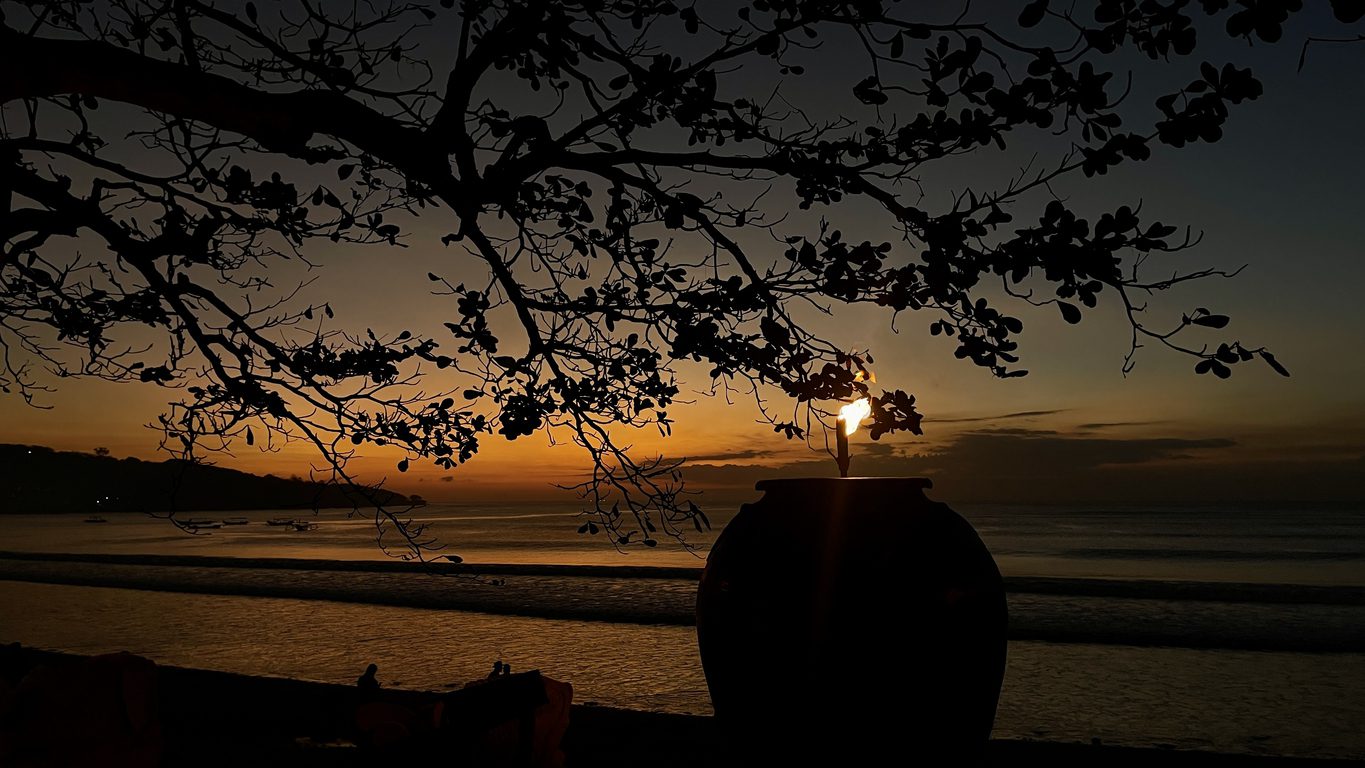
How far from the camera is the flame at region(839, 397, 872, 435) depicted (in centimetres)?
378

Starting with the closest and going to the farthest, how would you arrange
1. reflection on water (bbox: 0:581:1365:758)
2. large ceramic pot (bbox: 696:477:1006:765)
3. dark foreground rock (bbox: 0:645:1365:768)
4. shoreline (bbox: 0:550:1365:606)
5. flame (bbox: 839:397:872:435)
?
dark foreground rock (bbox: 0:645:1365:768)
large ceramic pot (bbox: 696:477:1006:765)
flame (bbox: 839:397:872:435)
reflection on water (bbox: 0:581:1365:758)
shoreline (bbox: 0:550:1365:606)

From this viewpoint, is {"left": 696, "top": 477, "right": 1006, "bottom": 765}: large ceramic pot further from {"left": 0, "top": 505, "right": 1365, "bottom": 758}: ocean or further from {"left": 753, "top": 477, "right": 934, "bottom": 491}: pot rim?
{"left": 0, "top": 505, "right": 1365, "bottom": 758}: ocean

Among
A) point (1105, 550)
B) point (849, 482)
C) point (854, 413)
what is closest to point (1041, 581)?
point (1105, 550)

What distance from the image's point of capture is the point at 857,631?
2.82 meters

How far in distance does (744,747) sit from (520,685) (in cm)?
125

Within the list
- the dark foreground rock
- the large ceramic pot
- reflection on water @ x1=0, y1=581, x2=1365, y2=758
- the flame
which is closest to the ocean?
reflection on water @ x1=0, y1=581, x2=1365, y2=758

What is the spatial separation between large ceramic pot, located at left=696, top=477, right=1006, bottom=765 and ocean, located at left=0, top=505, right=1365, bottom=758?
1740 mm

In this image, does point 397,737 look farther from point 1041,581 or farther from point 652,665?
point 1041,581

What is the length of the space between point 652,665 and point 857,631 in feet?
27.5

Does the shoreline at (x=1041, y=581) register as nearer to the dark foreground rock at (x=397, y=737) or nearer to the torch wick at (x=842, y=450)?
the dark foreground rock at (x=397, y=737)

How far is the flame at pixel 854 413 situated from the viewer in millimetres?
3784

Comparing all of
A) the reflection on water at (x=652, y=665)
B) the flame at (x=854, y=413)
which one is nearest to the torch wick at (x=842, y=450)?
the flame at (x=854, y=413)

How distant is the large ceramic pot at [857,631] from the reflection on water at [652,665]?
16.7ft

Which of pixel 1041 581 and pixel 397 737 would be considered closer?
pixel 397 737
